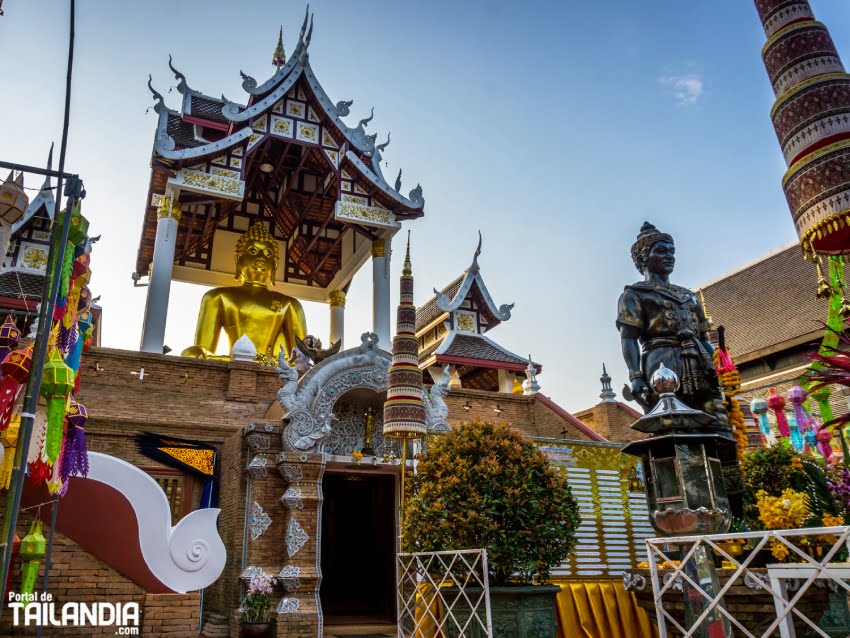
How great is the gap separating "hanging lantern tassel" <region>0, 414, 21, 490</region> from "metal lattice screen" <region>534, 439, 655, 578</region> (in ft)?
19.6

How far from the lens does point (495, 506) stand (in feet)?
20.5

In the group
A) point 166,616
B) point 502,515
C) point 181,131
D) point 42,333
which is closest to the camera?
point 42,333

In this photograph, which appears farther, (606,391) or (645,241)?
(606,391)

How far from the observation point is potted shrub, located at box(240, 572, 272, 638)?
751 centimetres

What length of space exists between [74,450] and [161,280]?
9.16 m

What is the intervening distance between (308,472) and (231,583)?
1609 millimetres

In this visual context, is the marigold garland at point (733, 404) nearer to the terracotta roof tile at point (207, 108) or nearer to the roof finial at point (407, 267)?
the roof finial at point (407, 267)

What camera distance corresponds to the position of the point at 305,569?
8023 mm

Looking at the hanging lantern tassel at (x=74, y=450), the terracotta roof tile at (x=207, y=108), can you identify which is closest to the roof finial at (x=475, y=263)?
the terracotta roof tile at (x=207, y=108)

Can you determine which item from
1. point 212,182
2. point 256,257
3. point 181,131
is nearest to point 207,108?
point 181,131

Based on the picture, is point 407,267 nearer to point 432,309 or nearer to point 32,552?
point 32,552

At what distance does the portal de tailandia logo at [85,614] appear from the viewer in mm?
3678

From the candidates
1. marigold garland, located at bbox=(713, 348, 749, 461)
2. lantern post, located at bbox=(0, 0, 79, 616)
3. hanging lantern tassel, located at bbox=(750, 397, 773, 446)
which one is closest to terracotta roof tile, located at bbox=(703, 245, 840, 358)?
hanging lantern tassel, located at bbox=(750, 397, 773, 446)

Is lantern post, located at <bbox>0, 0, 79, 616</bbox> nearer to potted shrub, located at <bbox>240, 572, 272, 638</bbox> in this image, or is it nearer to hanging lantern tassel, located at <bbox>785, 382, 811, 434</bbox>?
potted shrub, located at <bbox>240, 572, 272, 638</bbox>
